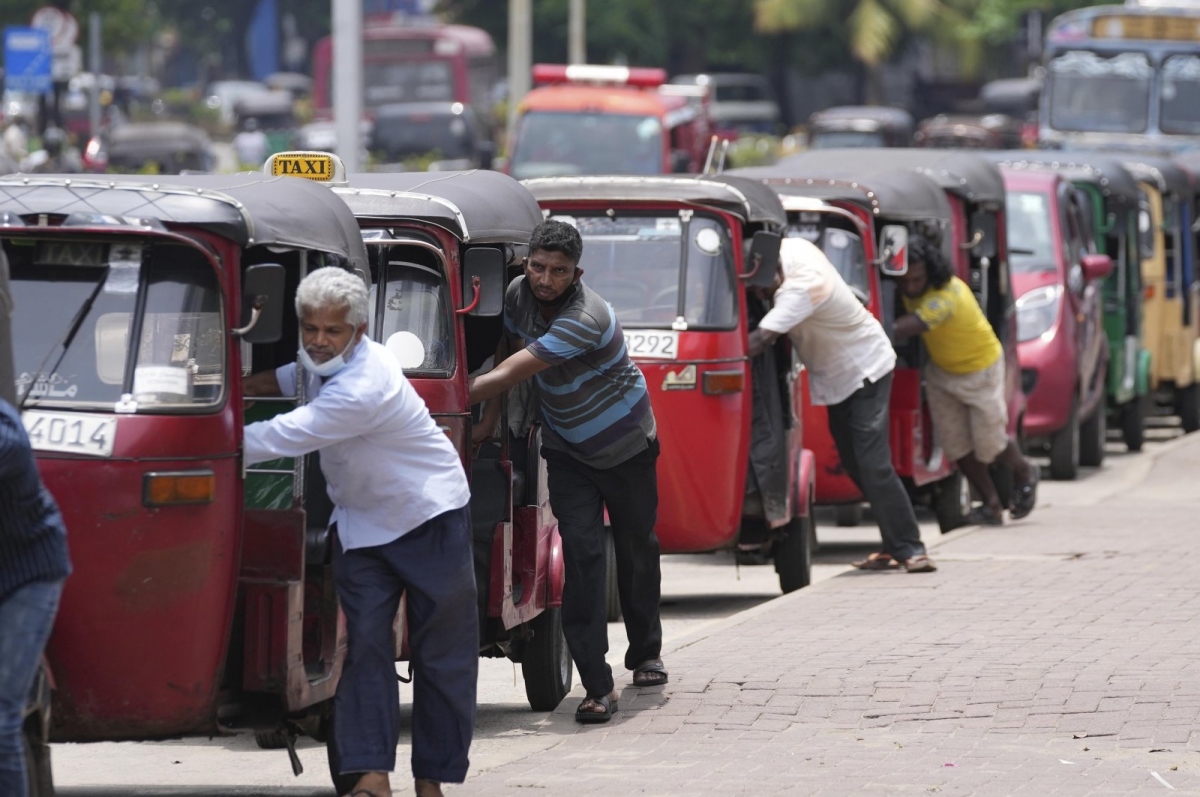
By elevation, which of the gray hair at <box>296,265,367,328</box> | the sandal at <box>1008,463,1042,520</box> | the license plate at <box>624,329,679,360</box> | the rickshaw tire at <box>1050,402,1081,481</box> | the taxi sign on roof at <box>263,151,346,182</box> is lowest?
the rickshaw tire at <box>1050,402,1081,481</box>

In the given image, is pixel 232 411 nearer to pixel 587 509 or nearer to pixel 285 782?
pixel 285 782

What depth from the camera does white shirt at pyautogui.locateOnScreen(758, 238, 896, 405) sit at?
35.3 ft

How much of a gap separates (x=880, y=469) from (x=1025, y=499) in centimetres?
282

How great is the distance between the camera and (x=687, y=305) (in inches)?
410

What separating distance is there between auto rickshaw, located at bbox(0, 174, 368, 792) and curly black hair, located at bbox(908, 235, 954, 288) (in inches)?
263

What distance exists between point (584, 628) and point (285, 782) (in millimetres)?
1284

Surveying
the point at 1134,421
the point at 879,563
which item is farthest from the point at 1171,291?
the point at 879,563

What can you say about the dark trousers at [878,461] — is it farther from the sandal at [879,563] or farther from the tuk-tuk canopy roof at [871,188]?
the tuk-tuk canopy roof at [871,188]

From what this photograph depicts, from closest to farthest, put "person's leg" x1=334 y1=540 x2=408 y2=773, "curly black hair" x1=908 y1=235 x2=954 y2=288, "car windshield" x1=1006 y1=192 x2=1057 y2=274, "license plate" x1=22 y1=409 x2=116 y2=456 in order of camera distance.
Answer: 1. "license plate" x1=22 y1=409 x2=116 y2=456
2. "person's leg" x1=334 y1=540 x2=408 y2=773
3. "curly black hair" x1=908 y1=235 x2=954 y2=288
4. "car windshield" x1=1006 y1=192 x2=1057 y2=274

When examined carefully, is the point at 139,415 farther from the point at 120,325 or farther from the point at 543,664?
the point at 543,664

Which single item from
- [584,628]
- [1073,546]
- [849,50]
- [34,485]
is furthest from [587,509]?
[849,50]

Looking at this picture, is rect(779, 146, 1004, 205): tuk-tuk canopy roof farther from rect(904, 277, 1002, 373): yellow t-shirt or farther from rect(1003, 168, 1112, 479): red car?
rect(1003, 168, 1112, 479): red car

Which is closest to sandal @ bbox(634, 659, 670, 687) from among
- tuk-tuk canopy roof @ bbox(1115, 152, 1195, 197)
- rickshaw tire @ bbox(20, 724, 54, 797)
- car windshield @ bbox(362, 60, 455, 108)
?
rickshaw tire @ bbox(20, 724, 54, 797)

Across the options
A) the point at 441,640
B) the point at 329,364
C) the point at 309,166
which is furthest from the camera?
the point at 309,166
